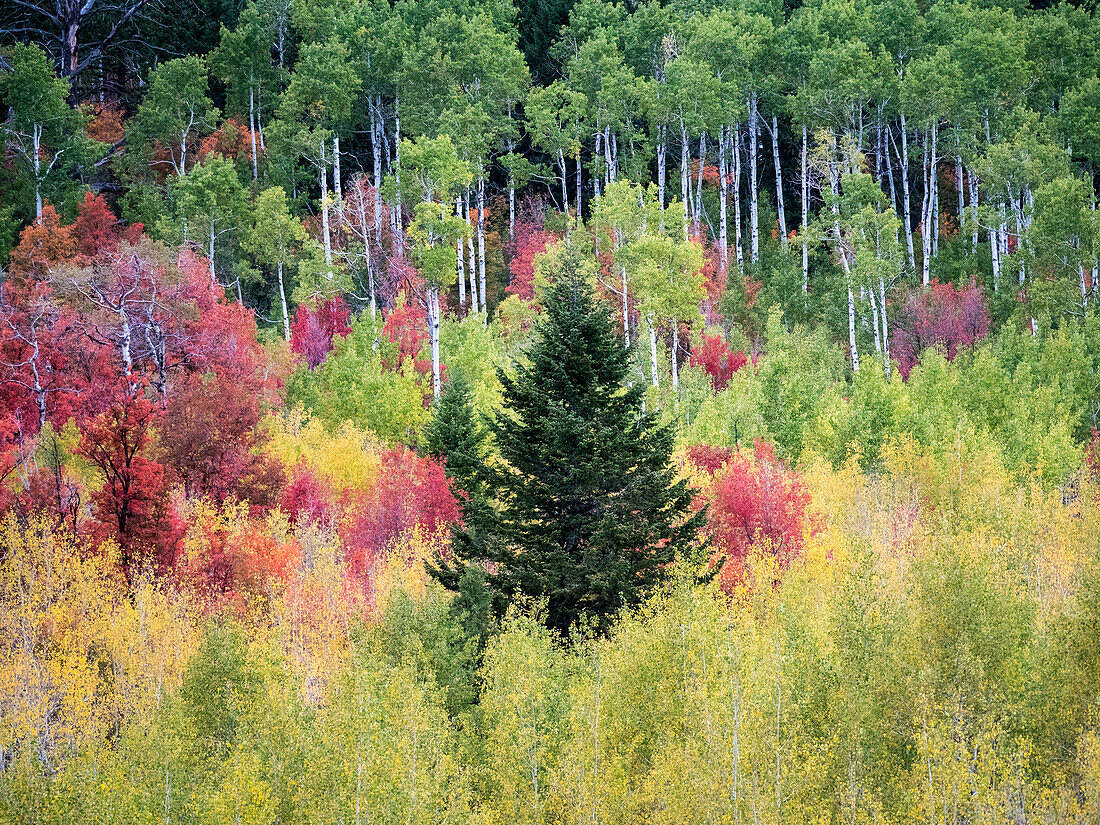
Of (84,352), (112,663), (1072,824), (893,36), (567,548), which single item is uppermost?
(893,36)

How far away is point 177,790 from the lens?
2578 centimetres

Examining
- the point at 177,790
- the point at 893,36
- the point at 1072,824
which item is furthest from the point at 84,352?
the point at 893,36

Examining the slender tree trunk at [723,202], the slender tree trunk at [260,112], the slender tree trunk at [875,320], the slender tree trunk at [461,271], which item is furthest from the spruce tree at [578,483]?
the slender tree trunk at [260,112]

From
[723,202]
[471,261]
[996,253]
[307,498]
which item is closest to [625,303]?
[471,261]

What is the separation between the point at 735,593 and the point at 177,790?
20.2 metres

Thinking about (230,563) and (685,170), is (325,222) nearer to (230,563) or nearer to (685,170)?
(685,170)

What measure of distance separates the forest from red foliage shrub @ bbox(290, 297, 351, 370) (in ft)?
0.70

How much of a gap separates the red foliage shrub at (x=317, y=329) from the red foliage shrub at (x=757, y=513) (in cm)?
2693

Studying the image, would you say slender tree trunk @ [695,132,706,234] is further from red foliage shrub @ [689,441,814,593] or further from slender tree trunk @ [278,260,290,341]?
red foliage shrub @ [689,441,814,593]

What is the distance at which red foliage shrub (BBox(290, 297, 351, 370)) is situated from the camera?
6078cm

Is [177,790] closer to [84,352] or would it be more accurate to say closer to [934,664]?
[934,664]

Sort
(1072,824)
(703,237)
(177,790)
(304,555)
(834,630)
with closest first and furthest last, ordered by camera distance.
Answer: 1. (1072,824)
2. (177,790)
3. (834,630)
4. (304,555)
5. (703,237)

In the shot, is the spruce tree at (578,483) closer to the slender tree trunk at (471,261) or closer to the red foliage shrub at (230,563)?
the red foliage shrub at (230,563)

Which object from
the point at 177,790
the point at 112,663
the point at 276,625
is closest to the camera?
the point at 177,790
